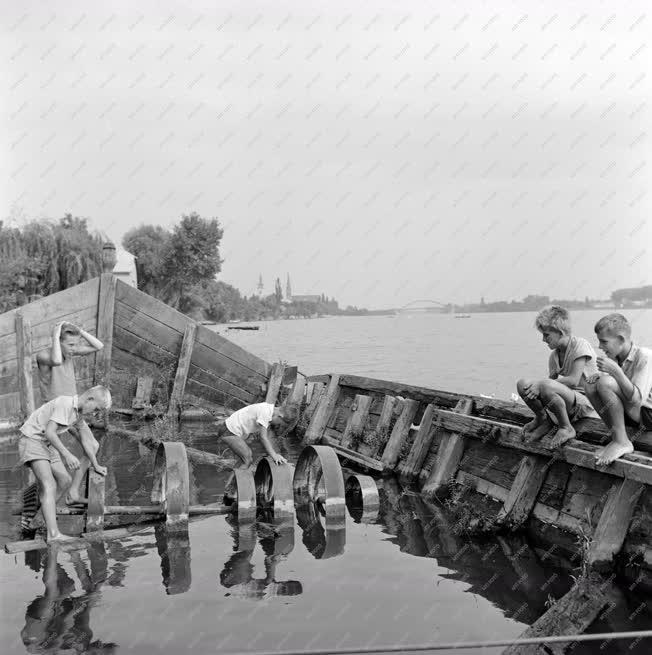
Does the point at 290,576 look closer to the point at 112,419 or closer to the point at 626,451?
the point at 626,451

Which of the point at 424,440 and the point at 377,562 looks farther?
the point at 424,440

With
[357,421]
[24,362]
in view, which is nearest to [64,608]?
[357,421]

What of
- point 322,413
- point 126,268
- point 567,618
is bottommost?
point 567,618

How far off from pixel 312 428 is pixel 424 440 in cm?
374

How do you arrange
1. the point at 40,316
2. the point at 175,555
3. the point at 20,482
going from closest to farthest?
the point at 175,555 < the point at 20,482 < the point at 40,316

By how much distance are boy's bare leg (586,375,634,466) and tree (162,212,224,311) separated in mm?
57339

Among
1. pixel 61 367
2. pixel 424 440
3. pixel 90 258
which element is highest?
pixel 90 258

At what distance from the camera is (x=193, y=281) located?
208 feet

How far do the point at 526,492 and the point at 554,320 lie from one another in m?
1.71

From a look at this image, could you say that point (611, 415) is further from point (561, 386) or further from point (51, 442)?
point (51, 442)

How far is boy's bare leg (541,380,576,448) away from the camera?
20.4ft

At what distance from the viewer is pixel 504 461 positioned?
7355mm

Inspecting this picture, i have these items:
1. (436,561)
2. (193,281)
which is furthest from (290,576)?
(193,281)

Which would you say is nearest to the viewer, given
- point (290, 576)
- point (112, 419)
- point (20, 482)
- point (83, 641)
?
point (83, 641)
